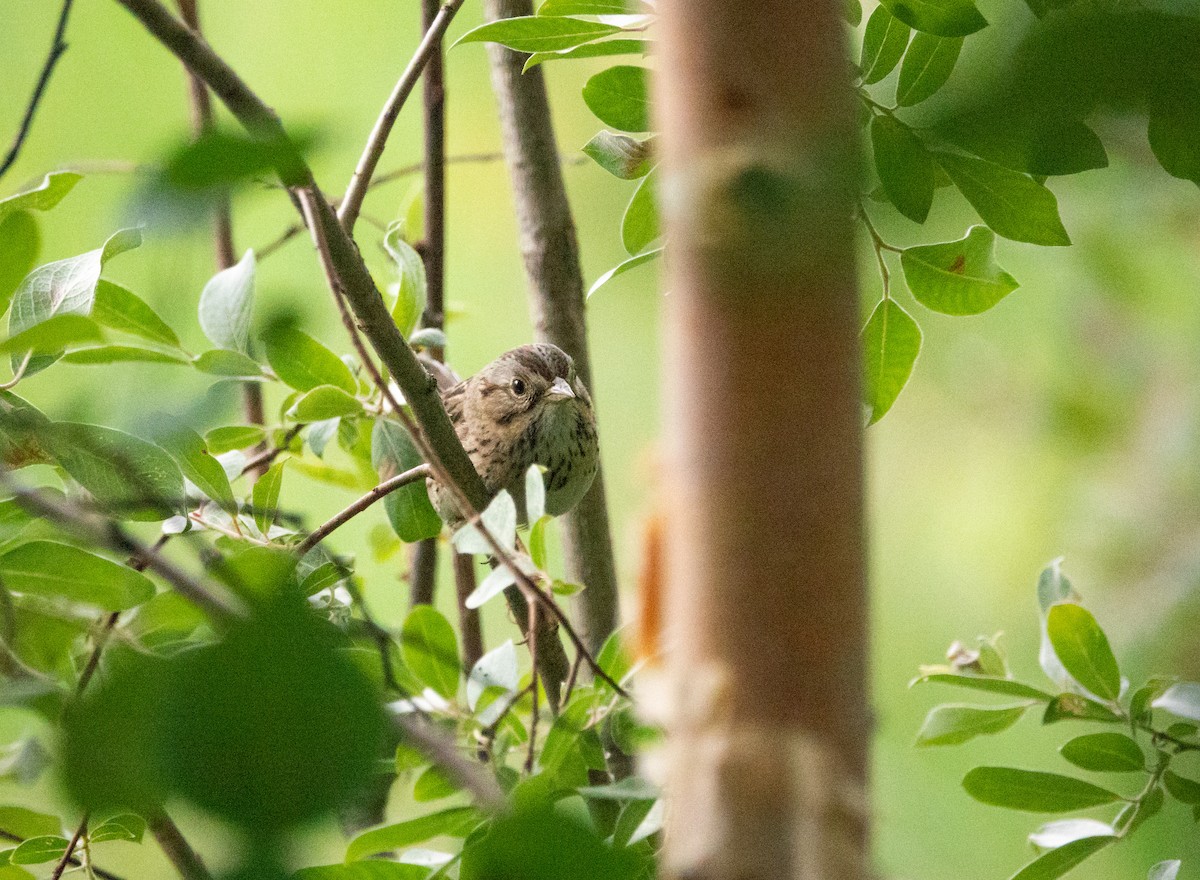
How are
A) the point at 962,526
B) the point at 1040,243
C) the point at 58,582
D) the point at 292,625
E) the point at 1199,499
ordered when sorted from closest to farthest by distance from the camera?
1. the point at 292,625
2. the point at 58,582
3. the point at 1040,243
4. the point at 1199,499
5. the point at 962,526

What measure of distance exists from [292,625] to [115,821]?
2.25 feet

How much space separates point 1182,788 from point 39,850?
0.85 m

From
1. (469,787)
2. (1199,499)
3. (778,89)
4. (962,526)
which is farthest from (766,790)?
(962,526)

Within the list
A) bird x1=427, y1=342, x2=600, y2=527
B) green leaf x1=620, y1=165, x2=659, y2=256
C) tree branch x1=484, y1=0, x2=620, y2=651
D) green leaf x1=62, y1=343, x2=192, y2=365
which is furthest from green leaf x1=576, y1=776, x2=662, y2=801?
bird x1=427, y1=342, x2=600, y2=527

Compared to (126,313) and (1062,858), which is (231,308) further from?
(1062,858)

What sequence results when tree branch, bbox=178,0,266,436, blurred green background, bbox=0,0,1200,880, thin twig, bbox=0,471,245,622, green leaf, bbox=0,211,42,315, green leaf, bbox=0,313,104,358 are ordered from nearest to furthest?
thin twig, bbox=0,471,245,622, green leaf, bbox=0,313,104,358, green leaf, bbox=0,211,42,315, tree branch, bbox=178,0,266,436, blurred green background, bbox=0,0,1200,880

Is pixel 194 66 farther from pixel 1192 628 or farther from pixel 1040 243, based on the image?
pixel 1192 628

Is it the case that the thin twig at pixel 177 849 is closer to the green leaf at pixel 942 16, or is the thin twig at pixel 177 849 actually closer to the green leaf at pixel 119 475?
the green leaf at pixel 119 475

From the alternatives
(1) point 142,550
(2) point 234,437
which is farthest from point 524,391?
(1) point 142,550

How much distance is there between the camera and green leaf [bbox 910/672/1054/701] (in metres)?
0.87

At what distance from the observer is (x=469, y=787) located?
345 millimetres

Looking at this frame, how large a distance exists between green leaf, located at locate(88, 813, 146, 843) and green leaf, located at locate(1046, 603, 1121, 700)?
0.72 m

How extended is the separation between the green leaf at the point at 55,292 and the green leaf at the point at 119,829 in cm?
34

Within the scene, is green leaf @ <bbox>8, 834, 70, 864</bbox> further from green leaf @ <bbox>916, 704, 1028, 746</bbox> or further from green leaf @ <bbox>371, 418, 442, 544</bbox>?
green leaf @ <bbox>916, 704, 1028, 746</bbox>
